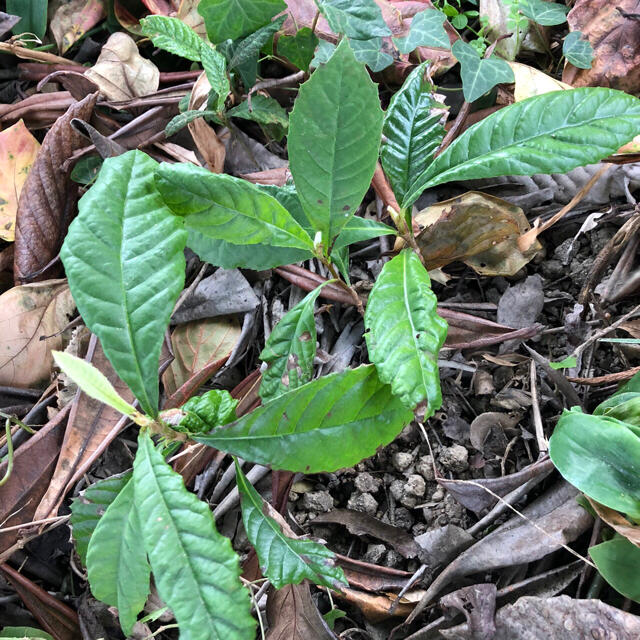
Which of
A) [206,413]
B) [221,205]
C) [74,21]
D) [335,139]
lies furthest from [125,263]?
[74,21]

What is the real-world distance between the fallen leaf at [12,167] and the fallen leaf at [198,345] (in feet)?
1.73

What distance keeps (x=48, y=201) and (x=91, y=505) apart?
2.59ft

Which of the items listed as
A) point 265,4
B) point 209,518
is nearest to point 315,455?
point 209,518

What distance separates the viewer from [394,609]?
1189 mm

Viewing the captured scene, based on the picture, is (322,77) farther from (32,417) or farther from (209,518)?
(32,417)

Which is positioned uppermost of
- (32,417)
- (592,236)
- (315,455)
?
(592,236)

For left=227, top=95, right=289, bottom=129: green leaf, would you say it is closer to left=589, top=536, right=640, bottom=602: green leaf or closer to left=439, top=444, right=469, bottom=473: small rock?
left=439, top=444, right=469, bottom=473: small rock

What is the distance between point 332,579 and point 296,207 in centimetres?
72

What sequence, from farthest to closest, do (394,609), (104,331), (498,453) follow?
(498,453), (394,609), (104,331)

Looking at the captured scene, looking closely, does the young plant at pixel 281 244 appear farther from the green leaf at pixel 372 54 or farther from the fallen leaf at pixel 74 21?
the fallen leaf at pixel 74 21

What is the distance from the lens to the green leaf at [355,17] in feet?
4.71

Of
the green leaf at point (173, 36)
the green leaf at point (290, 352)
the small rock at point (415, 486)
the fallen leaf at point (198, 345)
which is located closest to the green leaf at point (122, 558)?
the green leaf at point (290, 352)

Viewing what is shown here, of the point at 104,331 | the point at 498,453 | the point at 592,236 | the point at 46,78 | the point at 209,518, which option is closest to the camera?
the point at 209,518

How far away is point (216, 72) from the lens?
1434 mm
